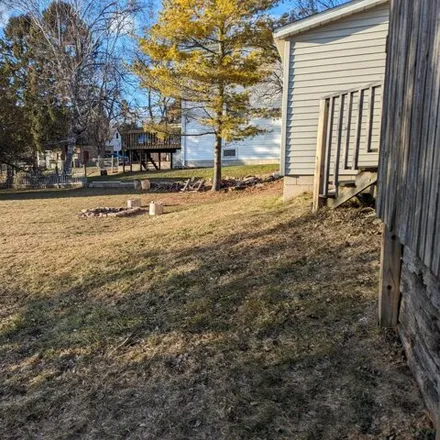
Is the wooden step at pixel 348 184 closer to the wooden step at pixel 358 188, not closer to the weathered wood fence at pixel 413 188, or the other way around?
the wooden step at pixel 358 188

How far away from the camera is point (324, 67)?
7531mm

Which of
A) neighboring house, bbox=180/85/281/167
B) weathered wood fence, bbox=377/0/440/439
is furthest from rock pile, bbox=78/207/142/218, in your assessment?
neighboring house, bbox=180/85/281/167

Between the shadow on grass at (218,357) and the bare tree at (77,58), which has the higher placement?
the bare tree at (77,58)

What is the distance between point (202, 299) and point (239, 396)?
1.38 metres

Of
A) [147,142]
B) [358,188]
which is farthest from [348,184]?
[147,142]

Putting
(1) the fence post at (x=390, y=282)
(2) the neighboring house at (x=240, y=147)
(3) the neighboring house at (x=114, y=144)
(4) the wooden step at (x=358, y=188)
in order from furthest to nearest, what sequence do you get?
(3) the neighboring house at (x=114, y=144)
(2) the neighboring house at (x=240, y=147)
(4) the wooden step at (x=358, y=188)
(1) the fence post at (x=390, y=282)

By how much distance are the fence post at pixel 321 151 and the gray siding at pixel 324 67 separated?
195 cm

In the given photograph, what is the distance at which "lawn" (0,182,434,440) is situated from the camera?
7.82 feet

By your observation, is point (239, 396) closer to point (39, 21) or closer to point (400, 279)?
point (400, 279)

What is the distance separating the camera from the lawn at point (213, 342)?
2385mm

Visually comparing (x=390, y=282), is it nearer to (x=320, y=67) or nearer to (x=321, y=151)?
(x=321, y=151)

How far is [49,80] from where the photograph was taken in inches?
874

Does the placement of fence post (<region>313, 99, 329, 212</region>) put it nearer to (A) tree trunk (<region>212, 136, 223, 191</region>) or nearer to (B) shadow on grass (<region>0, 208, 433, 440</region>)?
(B) shadow on grass (<region>0, 208, 433, 440</region>)

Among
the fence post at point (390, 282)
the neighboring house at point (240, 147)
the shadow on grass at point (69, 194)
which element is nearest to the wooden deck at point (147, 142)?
the neighboring house at point (240, 147)
